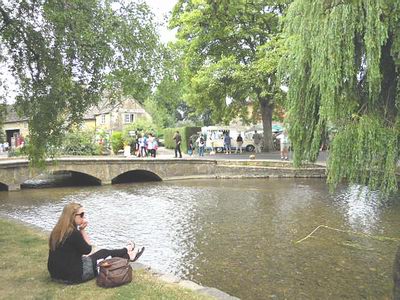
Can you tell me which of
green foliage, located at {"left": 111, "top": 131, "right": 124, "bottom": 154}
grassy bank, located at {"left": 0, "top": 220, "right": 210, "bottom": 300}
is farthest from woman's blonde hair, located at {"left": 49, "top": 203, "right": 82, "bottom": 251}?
green foliage, located at {"left": 111, "top": 131, "right": 124, "bottom": 154}

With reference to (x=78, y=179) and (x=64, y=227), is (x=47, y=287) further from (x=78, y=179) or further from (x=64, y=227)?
(x=78, y=179)

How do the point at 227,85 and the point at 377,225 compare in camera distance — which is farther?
the point at 227,85

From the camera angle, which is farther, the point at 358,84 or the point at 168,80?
the point at 358,84

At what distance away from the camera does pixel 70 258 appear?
5512 millimetres

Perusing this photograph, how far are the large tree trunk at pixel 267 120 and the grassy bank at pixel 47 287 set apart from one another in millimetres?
26435

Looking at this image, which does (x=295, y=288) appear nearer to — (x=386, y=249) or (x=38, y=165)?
(x=386, y=249)

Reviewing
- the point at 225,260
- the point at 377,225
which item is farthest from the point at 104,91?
the point at 377,225

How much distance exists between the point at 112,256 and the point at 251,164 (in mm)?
18665

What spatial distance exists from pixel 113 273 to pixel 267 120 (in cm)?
2800

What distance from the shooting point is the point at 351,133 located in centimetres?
1028

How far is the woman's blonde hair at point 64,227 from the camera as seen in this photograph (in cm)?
542

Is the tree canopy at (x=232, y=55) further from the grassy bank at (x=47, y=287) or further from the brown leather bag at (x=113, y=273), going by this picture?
the brown leather bag at (x=113, y=273)

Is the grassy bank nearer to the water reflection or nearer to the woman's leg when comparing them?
the woman's leg

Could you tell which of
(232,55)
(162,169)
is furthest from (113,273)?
(232,55)
